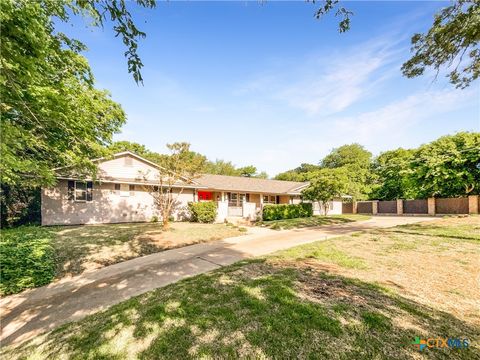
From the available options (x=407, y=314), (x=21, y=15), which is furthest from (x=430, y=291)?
(x=21, y=15)

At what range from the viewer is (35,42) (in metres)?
6.70

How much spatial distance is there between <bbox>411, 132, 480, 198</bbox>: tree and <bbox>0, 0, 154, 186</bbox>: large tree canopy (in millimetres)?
23850

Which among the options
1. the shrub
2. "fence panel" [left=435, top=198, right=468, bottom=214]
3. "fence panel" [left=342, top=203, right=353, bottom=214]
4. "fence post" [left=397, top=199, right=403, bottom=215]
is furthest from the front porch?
"fence panel" [left=435, top=198, right=468, bottom=214]

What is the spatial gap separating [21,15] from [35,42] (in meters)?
0.70

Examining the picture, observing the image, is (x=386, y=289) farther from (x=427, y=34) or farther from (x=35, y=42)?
(x=35, y=42)

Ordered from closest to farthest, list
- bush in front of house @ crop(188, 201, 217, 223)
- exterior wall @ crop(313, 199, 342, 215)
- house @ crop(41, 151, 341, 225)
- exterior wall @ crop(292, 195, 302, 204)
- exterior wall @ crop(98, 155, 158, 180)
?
1. house @ crop(41, 151, 341, 225)
2. exterior wall @ crop(98, 155, 158, 180)
3. bush in front of house @ crop(188, 201, 217, 223)
4. exterior wall @ crop(292, 195, 302, 204)
5. exterior wall @ crop(313, 199, 342, 215)

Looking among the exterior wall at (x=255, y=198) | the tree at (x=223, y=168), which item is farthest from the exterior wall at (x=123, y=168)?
the tree at (x=223, y=168)

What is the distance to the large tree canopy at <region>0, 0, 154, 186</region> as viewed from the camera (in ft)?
14.3

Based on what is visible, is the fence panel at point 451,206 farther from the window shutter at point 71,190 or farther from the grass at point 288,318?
the window shutter at point 71,190

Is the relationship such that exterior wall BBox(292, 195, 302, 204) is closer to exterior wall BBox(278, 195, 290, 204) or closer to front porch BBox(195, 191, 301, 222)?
front porch BBox(195, 191, 301, 222)

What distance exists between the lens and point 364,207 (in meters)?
29.8

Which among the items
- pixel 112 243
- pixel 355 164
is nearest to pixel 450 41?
pixel 112 243

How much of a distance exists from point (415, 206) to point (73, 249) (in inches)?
1182

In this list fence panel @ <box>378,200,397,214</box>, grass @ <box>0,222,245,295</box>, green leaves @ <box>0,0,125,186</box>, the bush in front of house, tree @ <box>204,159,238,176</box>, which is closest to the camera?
green leaves @ <box>0,0,125,186</box>
